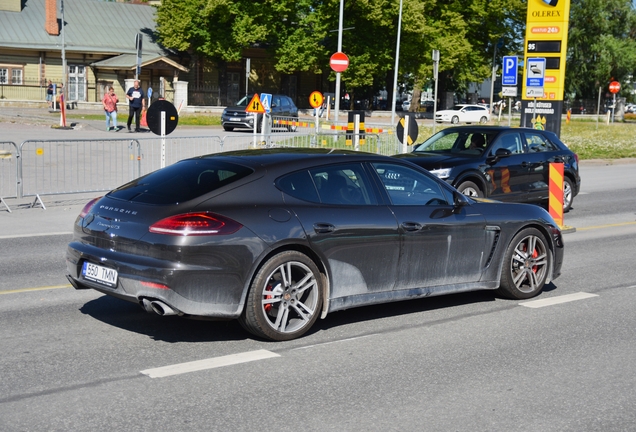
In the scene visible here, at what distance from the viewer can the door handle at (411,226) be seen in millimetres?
7391

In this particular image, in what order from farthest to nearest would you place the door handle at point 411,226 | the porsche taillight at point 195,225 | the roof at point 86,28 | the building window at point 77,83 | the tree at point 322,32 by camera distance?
the tree at point 322,32
the building window at point 77,83
the roof at point 86,28
the door handle at point 411,226
the porsche taillight at point 195,225

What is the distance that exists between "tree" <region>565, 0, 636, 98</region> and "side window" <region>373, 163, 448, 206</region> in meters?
74.5

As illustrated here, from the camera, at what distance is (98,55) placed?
5850 centimetres

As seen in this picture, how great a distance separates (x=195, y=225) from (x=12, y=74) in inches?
2114

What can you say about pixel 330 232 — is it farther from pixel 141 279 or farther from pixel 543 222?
pixel 543 222

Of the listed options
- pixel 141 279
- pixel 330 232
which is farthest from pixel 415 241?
pixel 141 279

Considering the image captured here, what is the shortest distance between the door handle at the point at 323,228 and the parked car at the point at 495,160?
7606 millimetres

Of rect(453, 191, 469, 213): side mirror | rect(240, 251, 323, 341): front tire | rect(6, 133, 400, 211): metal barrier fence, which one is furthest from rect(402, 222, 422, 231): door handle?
rect(6, 133, 400, 211): metal barrier fence

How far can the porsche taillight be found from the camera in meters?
6.29

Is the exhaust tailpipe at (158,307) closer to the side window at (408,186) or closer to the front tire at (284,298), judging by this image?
the front tire at (284,298)

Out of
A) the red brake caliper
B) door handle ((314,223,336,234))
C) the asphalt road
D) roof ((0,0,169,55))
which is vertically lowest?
the asphalt road

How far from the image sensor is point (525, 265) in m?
8.57

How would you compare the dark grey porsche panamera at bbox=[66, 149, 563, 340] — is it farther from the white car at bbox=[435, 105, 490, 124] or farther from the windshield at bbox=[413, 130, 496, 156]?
the white car at bbox=[435, 105, 490, 124]

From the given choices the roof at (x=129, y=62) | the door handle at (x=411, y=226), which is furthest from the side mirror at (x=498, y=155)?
the roof at (x=129, y=62)
